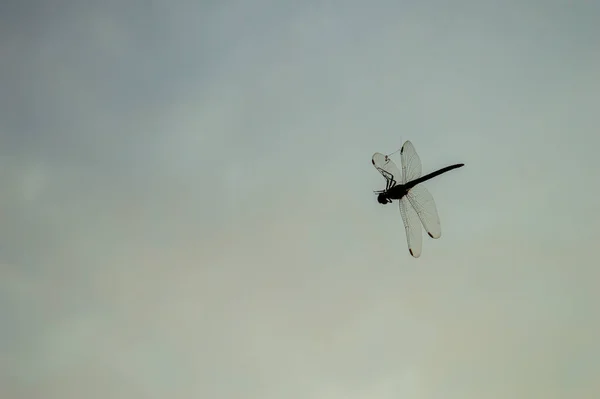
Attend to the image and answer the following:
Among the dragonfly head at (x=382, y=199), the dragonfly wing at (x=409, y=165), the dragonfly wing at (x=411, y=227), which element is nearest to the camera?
the dragonfly wing at (x=411, y=227)

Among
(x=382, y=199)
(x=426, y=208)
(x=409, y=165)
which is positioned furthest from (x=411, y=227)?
(x=409, y=165)

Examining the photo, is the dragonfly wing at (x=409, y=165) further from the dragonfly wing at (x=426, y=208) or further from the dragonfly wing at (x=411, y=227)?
the dragonfly wing at (x=411, y=227)

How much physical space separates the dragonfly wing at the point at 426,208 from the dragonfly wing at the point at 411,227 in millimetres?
322

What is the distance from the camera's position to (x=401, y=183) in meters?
31.7

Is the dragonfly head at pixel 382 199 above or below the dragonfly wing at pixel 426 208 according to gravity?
above

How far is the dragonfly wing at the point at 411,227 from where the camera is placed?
28.6 metres

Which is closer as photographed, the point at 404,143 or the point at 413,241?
the point at 413,241

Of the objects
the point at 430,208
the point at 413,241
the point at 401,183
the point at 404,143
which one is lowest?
the point at 413,241

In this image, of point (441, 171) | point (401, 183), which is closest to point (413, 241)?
point (401, 183)

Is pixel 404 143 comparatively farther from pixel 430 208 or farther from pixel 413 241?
pixel 413 241

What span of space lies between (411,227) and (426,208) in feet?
5.57

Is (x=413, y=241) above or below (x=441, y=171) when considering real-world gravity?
below

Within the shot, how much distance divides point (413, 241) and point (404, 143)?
7359mm

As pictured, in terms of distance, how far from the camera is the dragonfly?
29031mm
